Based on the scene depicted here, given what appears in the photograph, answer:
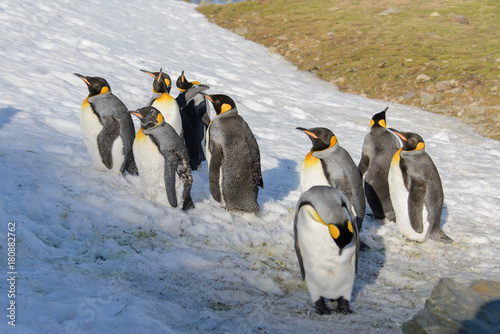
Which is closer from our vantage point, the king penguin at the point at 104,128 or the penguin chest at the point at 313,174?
the penguin chest at the point at 313,174

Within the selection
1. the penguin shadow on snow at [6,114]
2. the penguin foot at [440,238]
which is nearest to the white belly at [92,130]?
the penguin shadow on snow at [6,114]

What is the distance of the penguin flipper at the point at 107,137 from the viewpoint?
4.66 meters

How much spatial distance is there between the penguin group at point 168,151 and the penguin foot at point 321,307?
163 centimetres

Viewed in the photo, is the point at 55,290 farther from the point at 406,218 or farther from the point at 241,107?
the point at 241,107

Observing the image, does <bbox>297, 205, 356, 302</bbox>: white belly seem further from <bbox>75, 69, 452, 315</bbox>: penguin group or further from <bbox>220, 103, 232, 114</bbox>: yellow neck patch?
<bbox>220, 103, 232, 114</bbox>: yellow neck patch

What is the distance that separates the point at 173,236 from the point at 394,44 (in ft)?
39.0

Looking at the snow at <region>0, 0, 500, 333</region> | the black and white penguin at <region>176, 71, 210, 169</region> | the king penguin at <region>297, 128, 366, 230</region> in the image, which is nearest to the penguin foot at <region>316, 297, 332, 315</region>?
the snow at <region>0, 0, 500, 333</region>

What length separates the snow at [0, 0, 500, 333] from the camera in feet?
8.44

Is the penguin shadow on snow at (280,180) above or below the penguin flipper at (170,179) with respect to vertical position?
below

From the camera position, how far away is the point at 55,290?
2.54 meters

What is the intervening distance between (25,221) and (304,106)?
7476mm

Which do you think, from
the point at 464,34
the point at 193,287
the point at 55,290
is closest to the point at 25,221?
the point at 55,290

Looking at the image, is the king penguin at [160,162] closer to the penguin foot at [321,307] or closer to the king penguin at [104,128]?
the king penguin at [104,128]

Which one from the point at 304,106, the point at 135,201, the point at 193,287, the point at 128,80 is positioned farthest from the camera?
the point at 304,106
